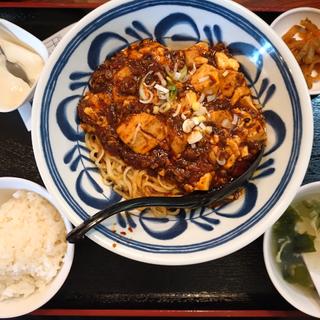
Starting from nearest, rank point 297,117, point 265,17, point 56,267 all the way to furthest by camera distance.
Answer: point 297,117 < point 56,267 < point 265,17

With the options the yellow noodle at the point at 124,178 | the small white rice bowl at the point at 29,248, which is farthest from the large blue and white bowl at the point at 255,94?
the small white rice bowl at the point at 29,248

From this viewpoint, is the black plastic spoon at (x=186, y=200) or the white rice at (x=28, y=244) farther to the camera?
the white rice at (x=28, y=244)

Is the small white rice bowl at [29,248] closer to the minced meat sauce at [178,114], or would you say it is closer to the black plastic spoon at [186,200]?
the black plastic spoon at [186,200]

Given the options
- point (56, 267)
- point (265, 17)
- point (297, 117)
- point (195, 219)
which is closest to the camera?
point (297, 117)

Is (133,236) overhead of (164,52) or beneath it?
beneath

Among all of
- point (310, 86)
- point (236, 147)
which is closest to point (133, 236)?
point (236, 147)

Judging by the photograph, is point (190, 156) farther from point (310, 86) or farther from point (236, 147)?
point (310, 86)
